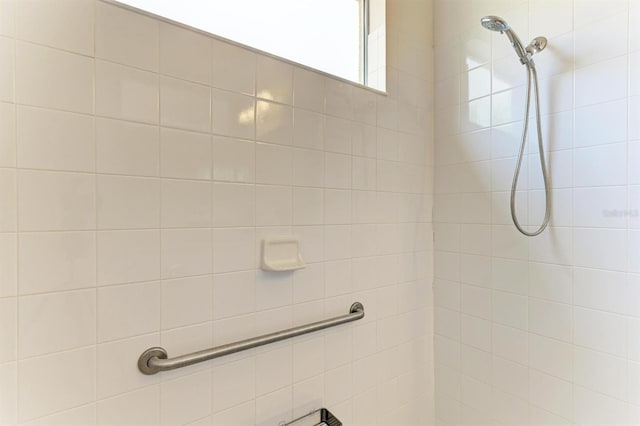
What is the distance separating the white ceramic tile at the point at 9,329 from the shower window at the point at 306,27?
0.83 m

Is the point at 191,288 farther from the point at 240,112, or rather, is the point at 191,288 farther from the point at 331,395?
the point at 331,395

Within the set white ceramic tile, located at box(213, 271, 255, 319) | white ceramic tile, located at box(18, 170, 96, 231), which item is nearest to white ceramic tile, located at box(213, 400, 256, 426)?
white ceramic tile, located at box(213, 271, 255, 319)

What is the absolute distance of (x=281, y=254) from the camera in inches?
44.7

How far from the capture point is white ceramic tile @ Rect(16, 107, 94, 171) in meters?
0.74

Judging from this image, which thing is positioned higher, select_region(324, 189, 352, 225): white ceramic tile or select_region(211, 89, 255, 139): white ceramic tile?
select_region(211, 89, 255, 139): white ceramic tile

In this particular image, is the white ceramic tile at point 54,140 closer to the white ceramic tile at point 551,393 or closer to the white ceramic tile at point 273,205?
the white ceramic tile at point 273,205

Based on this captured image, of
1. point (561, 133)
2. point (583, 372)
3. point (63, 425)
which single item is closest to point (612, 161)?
point (561, 133)

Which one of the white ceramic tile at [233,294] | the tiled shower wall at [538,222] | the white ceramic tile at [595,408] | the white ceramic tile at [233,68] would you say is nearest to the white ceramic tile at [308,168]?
the white ceramic tile at [233,68]

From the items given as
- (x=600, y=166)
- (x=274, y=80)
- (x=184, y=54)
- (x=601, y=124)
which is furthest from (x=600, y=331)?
(x=184, y=54)

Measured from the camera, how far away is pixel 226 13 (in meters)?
1.13

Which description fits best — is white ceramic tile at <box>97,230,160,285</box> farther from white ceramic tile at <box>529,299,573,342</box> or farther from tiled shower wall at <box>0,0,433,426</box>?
white ceramic tile at <box>529,299,573,342</box>

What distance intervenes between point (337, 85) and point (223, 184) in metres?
0.65

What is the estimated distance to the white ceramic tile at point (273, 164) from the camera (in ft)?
3.59

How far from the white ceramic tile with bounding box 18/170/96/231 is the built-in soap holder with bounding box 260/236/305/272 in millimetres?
501
